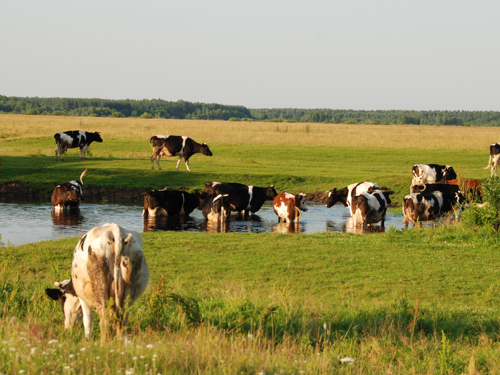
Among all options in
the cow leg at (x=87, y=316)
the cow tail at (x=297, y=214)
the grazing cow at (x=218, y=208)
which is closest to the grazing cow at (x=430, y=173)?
the cow tail at (x=297, y=214)

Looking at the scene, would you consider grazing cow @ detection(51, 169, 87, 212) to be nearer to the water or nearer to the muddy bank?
the water

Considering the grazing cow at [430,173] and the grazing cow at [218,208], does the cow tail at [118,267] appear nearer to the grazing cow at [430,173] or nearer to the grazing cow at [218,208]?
the grazing cow at [218,208]

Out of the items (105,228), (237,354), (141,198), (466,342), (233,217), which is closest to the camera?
(237,354)

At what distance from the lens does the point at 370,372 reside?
5.54m

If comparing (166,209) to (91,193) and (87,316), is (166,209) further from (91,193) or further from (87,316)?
(87,316)

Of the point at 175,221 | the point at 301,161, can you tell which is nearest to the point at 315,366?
the point at 175,221

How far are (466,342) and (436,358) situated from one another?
0.98m

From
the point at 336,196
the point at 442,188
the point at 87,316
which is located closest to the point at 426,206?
the point at 442,188

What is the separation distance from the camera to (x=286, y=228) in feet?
65.0

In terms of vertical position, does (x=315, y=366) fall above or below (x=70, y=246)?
above

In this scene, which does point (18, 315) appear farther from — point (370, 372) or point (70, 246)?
point (70, 246)

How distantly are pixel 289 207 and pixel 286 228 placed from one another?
127 centimetres

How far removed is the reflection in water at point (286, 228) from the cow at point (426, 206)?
11.6 ft

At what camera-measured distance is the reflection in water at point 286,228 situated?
19.2 meters
